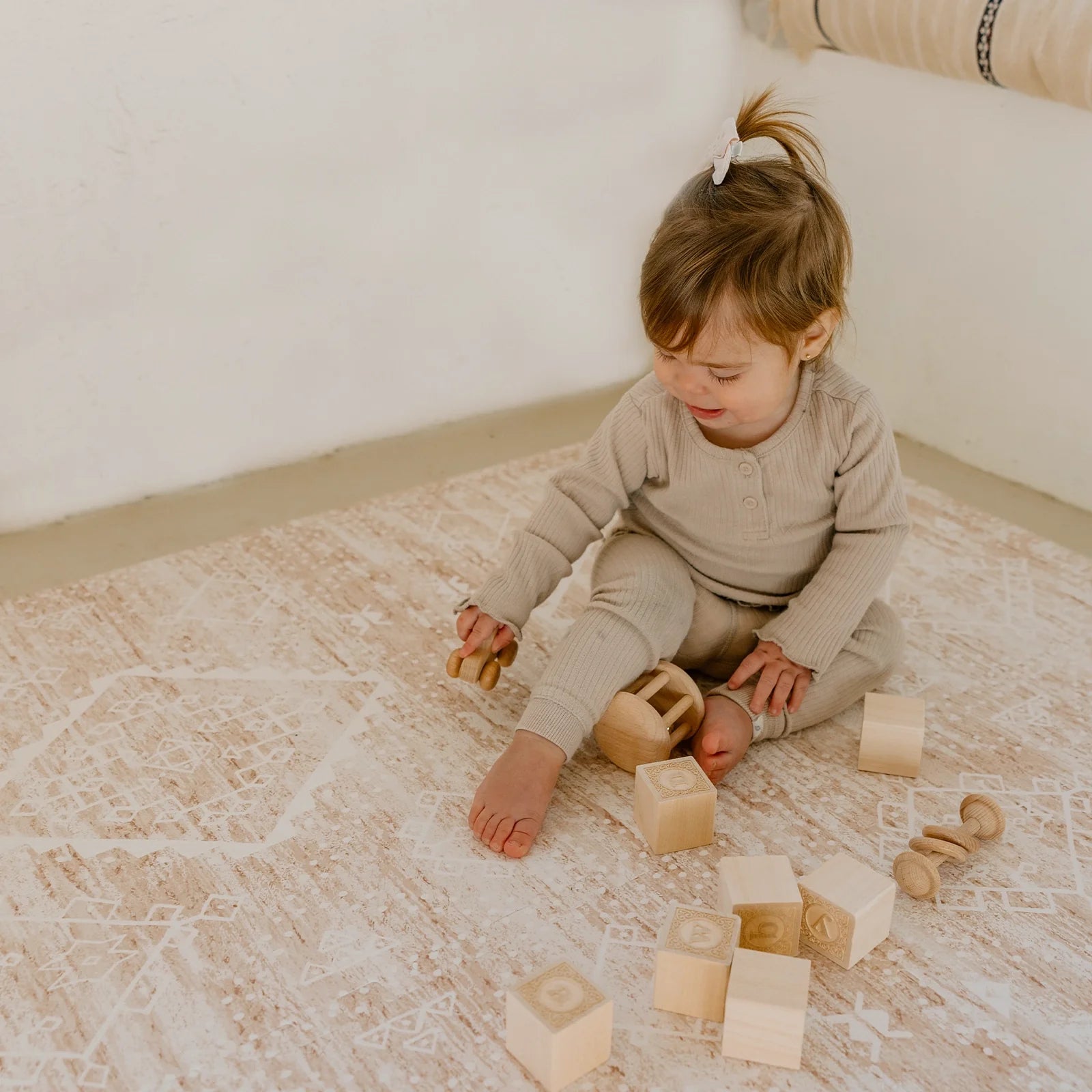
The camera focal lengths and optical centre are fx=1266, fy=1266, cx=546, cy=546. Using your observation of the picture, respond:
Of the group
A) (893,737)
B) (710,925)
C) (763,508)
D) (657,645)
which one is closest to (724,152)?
(763,508)

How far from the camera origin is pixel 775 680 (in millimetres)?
1256

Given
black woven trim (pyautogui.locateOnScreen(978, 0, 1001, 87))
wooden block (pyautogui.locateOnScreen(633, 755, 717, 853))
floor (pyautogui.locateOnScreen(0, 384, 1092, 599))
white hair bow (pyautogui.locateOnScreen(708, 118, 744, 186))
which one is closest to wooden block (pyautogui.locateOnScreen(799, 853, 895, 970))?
wooden block (pyautogui.locateOnScreen(633, 755, 717, 853))

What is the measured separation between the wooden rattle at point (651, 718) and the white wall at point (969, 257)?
875 millimetres

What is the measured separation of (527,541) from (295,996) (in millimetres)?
522

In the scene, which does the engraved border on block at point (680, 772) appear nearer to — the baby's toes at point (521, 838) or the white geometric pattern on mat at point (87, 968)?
the baby's toes at point (521, 838)

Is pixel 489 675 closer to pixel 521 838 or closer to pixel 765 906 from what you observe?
pixel 521 838

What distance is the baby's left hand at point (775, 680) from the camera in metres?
1.25

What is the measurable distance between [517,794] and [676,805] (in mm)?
146

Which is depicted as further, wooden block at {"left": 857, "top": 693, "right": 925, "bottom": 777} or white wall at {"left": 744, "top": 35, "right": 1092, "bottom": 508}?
white wall at {"left": 744, "top": 35, "right": 1092, "bottom": 508}

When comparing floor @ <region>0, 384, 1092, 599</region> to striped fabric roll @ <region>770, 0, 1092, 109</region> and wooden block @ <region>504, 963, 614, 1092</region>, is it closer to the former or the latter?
striped fabric roll @ <region>770, 0, 1092, 109</region>

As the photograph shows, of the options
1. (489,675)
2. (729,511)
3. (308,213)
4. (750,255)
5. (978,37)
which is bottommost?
(489,675)

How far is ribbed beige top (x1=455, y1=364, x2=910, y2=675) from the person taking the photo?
1.26m

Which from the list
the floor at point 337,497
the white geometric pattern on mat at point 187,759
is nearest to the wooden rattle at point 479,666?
the white geometric pattern on mat at point 187,759

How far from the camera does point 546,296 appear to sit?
2123 millimetres
